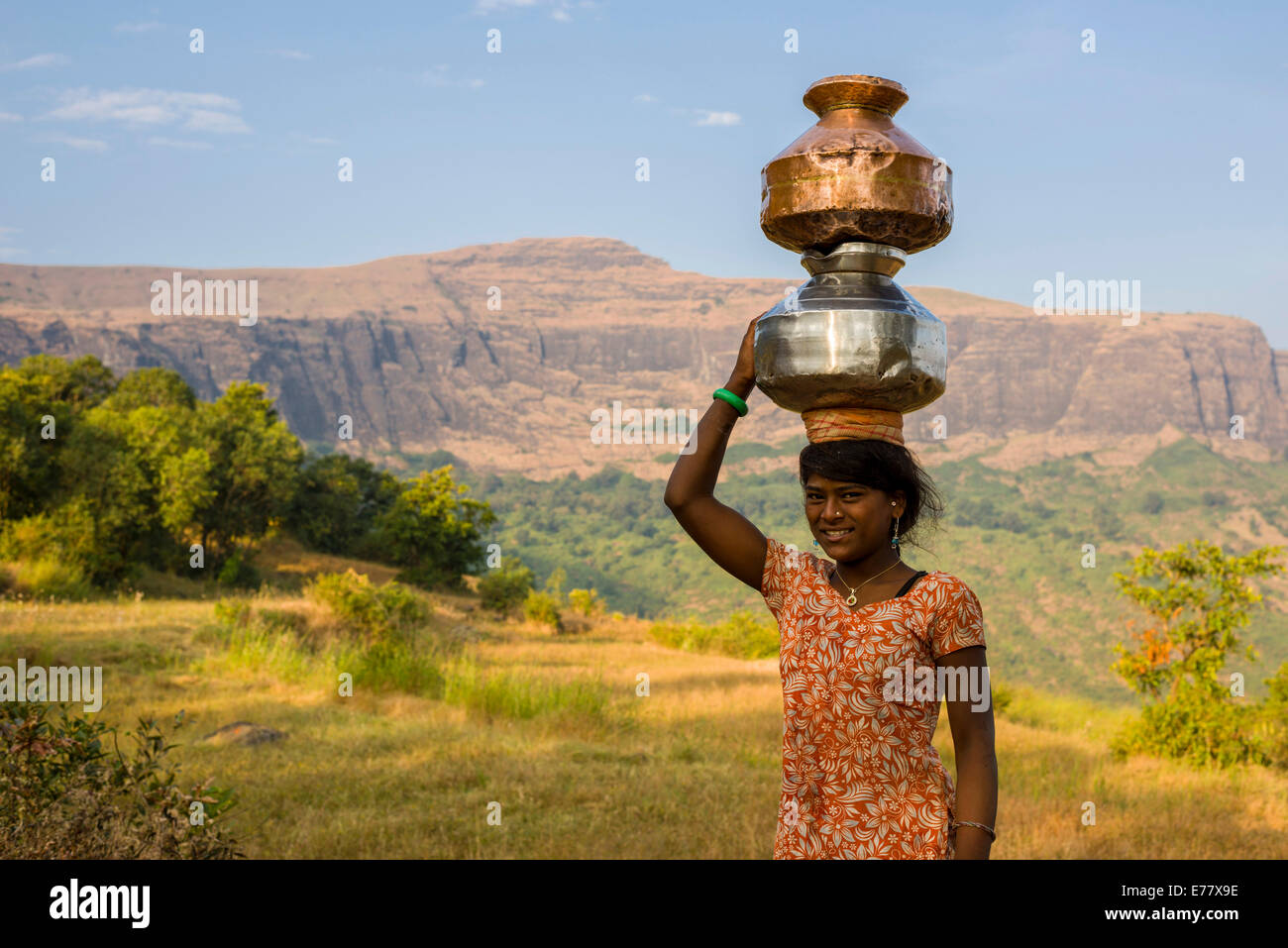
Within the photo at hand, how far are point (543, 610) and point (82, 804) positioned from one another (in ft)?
79.9

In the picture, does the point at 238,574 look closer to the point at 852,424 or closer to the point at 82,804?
the point at 82,804

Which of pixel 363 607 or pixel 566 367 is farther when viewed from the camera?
pixel 566 367

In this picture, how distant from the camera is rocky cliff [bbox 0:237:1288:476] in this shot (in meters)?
149

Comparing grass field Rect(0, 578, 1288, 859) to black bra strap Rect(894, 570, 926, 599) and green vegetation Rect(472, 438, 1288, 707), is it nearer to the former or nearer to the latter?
black bra strap Rect(894, 570, 926, 599)

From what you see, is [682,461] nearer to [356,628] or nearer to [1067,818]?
[1067,818]

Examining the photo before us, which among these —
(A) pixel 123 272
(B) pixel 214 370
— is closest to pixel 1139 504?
(B) pixel 214 370

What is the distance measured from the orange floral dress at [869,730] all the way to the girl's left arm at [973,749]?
0.05 metres

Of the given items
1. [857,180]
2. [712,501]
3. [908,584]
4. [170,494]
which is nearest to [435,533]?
[170,494]

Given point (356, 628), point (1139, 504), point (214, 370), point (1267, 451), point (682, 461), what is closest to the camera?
point (682, 461)

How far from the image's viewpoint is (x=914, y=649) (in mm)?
2137

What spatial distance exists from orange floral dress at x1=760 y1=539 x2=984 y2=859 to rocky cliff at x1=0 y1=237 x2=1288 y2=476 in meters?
123

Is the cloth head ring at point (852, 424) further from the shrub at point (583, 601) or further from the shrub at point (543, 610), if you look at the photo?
the shrub at point (583, 601)

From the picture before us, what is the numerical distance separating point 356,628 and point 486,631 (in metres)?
8.54

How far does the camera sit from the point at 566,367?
194000 millimetres
